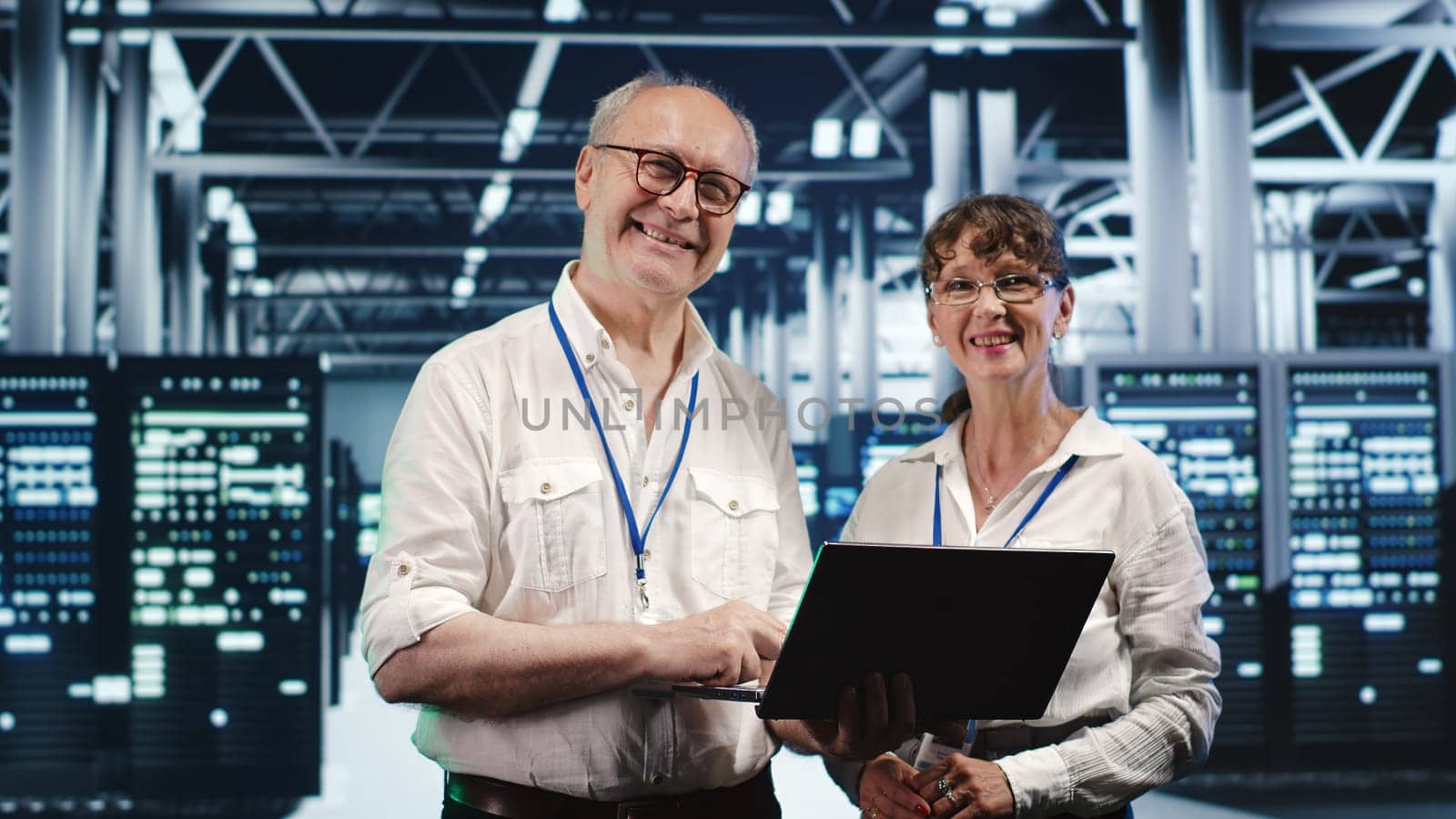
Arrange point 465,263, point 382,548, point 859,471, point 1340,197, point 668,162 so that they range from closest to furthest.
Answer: point 382,548, point 668,162, point 859,471, point 1340,197, point 465,263

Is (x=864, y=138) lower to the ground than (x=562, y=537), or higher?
higher

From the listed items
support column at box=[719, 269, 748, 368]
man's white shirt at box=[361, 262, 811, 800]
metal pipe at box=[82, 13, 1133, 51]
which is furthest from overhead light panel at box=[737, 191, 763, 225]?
man's white shirt at box=[361, 262, 811, 800]

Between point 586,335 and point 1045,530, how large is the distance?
0.82 metres

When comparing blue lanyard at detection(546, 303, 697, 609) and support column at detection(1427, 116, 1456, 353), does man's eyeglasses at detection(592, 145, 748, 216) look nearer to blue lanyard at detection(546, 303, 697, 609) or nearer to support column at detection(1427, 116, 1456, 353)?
blue lanyard at detection(546, 303, 697, 609)

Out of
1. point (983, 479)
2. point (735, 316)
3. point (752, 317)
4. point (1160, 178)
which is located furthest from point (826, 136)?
point (735, 316)

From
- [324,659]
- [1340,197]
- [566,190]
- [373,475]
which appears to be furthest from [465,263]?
[324,659]

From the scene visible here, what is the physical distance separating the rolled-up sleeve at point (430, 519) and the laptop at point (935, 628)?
300 mm

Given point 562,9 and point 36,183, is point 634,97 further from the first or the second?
point 562,9

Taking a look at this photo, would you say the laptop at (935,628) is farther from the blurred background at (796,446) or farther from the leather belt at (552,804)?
the blurred background at (796,446)

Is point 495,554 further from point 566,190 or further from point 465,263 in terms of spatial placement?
point 465,263

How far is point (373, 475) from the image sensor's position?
25.8 metres

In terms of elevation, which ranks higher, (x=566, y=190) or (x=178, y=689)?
(x=566, y=190)

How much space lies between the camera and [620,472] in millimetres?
1824

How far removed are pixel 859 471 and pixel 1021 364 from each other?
5.24 m
